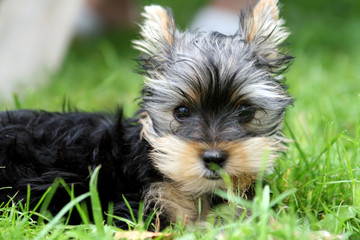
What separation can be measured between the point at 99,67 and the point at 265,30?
202 inches

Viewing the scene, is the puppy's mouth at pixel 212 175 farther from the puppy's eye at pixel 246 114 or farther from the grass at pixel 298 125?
the puppy's eye at pixel 246 114

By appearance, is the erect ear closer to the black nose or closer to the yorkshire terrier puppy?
the yorkshire terrier puppy

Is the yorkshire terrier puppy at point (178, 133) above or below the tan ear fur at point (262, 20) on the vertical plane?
below

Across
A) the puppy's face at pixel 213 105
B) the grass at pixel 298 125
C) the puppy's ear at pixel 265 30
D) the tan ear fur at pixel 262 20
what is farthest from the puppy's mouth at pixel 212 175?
the tan ear fur at pixel 262 20

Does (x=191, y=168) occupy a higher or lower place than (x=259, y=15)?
lower

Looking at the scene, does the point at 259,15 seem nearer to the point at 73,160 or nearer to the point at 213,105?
the point at 213,105

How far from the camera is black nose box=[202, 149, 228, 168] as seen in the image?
129 inches

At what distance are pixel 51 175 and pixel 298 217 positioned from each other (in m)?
1.84

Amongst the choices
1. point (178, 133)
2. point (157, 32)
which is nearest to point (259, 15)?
point (157, 32)

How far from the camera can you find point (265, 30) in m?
4.05

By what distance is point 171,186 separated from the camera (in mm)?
3740

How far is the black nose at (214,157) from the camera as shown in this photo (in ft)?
10.8

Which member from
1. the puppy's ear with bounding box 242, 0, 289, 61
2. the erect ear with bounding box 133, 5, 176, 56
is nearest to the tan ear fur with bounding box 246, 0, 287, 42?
the puppy's ear with bounding box 242, 0, 289, 61

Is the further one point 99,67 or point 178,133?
point 99,67
